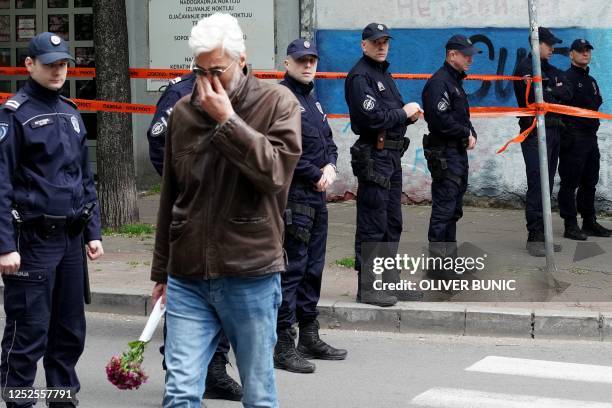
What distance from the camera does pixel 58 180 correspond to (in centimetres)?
550

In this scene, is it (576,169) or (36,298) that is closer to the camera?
(36,298)

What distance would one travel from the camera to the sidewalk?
26.6 feet

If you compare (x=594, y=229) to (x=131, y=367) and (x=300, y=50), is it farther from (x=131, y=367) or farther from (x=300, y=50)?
(x=131, y=367)

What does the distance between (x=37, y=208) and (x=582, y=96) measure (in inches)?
284

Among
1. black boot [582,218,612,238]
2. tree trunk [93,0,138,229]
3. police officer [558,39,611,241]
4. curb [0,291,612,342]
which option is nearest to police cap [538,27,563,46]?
police officer [558,39,611,241]

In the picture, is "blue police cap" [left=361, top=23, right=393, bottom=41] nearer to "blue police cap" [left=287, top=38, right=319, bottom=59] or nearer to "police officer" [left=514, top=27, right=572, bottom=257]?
"blue police cap" [left=287, top=38, right=319, bottom=59]

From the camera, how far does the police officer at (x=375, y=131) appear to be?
8102 mm

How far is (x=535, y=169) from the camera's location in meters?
10.8

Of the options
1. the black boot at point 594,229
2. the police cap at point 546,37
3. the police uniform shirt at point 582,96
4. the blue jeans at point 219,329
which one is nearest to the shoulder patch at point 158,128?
the blue jeans at point 219,329

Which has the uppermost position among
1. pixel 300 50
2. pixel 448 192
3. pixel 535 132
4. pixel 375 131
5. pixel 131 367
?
pixel 300 50

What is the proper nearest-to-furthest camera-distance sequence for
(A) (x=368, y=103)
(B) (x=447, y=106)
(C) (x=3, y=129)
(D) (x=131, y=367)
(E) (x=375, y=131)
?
(D) (x=131, y=367) → (C) (x=3, y=129) → (A) (x=368, y=103) → (E) (x=375, y=131) → (B) (x=447, y=106)

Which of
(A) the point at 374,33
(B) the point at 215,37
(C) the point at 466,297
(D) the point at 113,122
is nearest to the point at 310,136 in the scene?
(A) the point at 374,33

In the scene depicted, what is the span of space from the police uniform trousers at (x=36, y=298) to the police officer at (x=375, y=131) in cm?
297

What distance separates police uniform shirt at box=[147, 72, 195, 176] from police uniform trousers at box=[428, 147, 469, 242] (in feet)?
11.0
